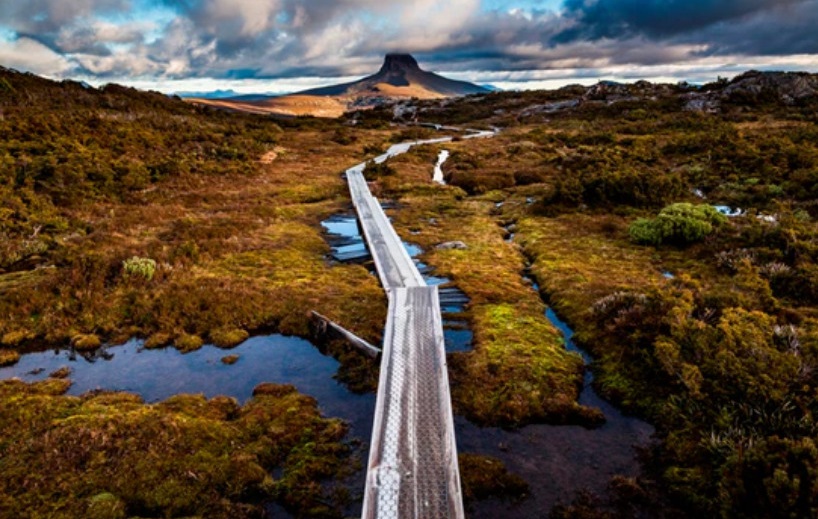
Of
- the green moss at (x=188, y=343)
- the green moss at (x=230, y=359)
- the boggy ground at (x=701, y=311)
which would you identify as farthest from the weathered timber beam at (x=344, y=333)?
the boggy ground at (x=701, y=311)

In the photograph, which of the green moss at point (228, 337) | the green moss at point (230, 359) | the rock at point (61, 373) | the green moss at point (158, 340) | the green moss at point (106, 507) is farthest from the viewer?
the green moss at point (228, 337)

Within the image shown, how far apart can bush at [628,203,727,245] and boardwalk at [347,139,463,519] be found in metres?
11.6

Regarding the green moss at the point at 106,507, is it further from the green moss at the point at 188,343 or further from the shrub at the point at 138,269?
the shrub at the point at 138,269

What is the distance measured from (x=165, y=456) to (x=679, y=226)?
68.7ft

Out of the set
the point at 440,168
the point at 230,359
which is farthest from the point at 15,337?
the point at 440,168

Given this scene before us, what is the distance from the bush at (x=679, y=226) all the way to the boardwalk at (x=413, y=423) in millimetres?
11558

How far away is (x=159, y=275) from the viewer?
17.7 m

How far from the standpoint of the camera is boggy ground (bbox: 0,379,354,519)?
8.05 m

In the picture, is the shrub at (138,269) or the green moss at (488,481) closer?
the green moss at (488,481)

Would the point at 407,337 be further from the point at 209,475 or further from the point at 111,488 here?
the point at 111,488

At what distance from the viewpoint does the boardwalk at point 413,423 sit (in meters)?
7.83

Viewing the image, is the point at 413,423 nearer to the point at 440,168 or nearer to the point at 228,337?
the point at 228,337

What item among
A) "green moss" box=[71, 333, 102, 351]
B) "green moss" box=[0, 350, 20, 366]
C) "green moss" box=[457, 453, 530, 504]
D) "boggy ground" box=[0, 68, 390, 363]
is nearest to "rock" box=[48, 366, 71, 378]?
"green moss" box=[71, 333, 102, 351]

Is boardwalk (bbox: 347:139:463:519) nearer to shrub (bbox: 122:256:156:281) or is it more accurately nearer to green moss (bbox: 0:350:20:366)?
shrub (bbox: 122:256:156:281)
